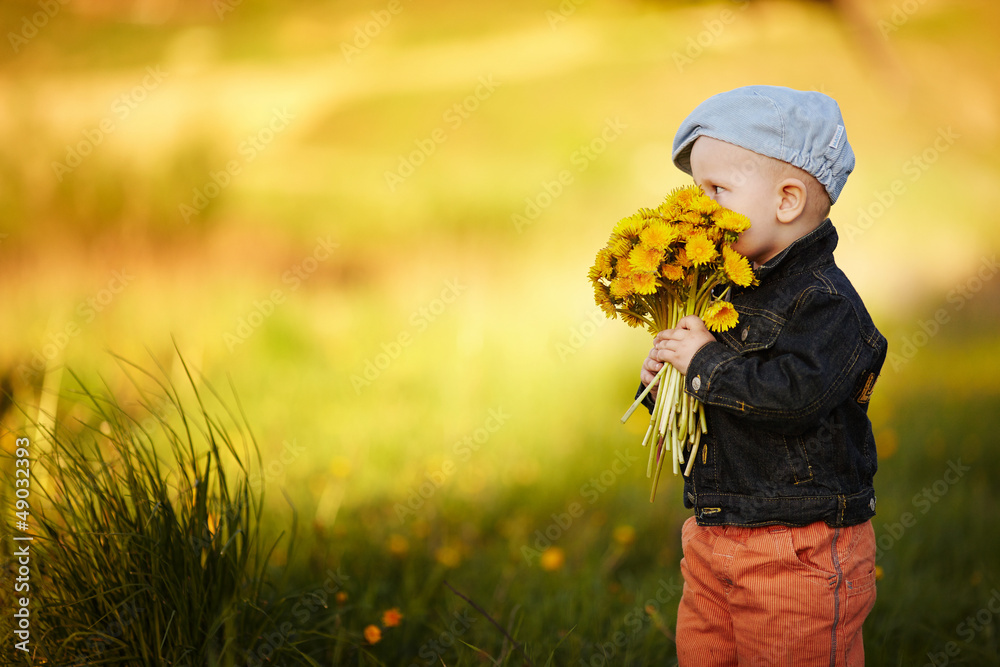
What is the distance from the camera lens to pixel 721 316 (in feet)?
5.58

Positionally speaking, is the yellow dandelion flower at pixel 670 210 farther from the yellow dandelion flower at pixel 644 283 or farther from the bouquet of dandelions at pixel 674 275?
the yellow dandelion flower at pixel 644 283

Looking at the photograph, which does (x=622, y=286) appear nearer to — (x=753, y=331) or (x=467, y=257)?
(x=753, y=331)

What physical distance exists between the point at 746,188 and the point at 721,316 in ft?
0.99

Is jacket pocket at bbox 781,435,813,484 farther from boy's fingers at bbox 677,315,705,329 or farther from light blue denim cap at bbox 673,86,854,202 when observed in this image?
light blue denim cap at bbox 673,86,854,202

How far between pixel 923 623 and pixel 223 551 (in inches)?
96.2

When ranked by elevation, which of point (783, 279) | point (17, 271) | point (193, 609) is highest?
point (17, 271)

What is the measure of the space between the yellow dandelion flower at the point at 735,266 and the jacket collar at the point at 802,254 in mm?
120

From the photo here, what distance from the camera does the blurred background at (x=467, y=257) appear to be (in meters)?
3.07

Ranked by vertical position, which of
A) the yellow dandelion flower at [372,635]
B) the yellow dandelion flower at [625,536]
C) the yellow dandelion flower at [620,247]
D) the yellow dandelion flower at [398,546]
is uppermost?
the yellow dandelion flower at [620,247]

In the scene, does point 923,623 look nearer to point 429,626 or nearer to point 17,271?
point 429,626

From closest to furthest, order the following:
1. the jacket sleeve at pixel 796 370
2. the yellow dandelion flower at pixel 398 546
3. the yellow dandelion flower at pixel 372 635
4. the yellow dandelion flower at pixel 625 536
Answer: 1. the jacket sleeve at pixel 796 370
2. the yellow dandelion flower at pixel 372 635
3. the yellow dandelion flower at pixel 398 546
4. the yellow dandelion flower at pixel 625 536

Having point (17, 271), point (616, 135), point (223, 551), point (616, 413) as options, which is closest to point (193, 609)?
point (223, 551)

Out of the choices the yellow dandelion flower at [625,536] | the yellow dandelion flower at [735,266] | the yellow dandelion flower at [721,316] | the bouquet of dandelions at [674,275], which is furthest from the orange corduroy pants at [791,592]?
the yellow dandelion flower at [625,536]

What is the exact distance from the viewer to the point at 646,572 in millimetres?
3145
